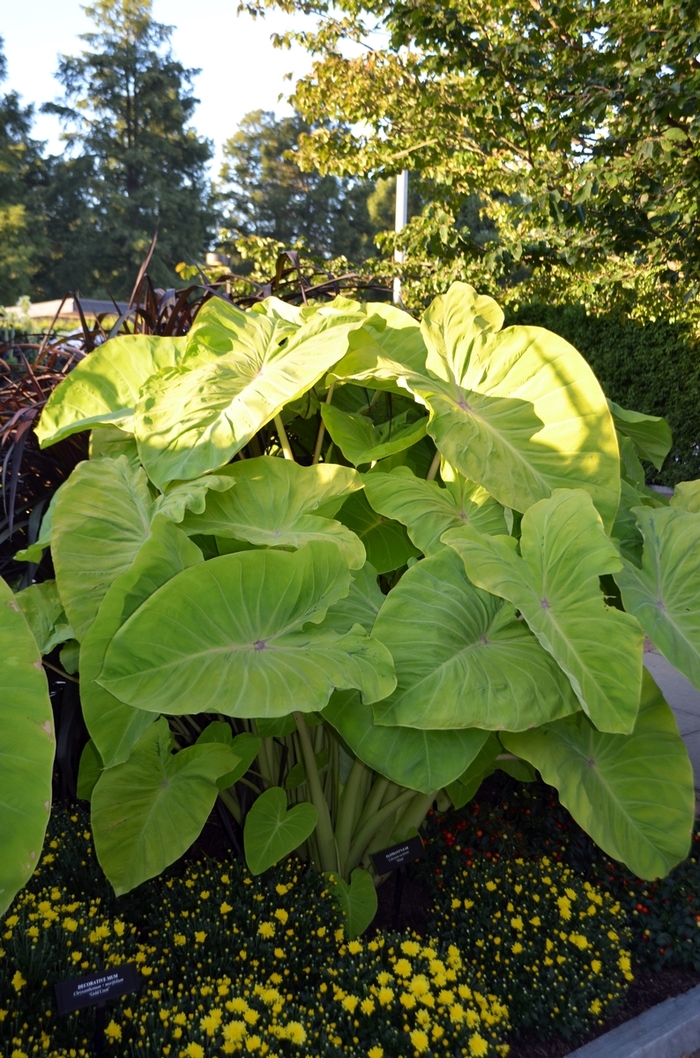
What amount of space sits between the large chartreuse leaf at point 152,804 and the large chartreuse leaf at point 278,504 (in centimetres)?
46

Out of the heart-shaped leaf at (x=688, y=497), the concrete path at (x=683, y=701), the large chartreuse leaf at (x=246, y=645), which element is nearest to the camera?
the large chartreuse leaf at (x=246, y=645)

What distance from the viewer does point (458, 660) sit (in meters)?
1.63

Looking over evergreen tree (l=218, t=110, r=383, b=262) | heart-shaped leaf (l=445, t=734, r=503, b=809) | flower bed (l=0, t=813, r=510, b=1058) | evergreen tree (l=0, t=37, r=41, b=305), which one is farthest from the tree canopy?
evergreen tree (l=218, t=110, r=383, b=262)

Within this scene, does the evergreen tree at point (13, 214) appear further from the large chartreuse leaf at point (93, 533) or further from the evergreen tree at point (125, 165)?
the large chartreuse leaf at point (93, 533)

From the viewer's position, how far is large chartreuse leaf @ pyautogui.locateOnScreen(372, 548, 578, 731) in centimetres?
153

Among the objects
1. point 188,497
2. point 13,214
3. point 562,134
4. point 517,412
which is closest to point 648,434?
point 517,412

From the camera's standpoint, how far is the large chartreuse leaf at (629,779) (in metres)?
1.76

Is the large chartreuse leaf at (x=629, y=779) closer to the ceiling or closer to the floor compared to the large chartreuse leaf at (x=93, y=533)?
closer to the floor

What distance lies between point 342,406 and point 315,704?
1.17 meters

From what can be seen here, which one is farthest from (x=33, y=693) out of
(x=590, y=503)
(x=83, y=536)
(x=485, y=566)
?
(x=590, y=503)

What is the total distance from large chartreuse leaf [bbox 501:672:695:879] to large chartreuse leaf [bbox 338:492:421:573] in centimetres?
52

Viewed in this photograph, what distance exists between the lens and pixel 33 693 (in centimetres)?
109

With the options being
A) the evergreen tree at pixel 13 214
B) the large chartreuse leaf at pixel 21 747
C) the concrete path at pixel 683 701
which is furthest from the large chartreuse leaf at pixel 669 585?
the evergreen tree at pixel 13 214

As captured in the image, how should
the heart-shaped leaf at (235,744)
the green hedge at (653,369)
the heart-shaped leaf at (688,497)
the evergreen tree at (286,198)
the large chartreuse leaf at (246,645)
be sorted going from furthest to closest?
the evergreen tree at (286,198)
the green hedge at (653,369)
the heart-shaped leaf at (688,497)
the heart-shaped leaf at (235,744)
the large chartreuse leaf at (246,645)
